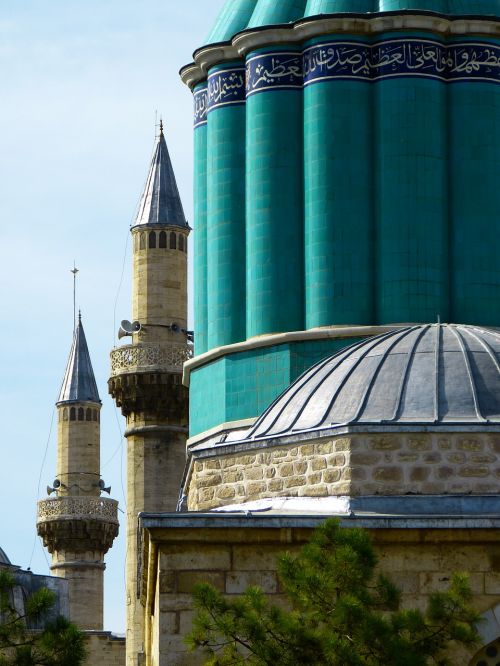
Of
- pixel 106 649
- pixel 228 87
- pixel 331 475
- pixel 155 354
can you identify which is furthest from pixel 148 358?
pixel 331 475

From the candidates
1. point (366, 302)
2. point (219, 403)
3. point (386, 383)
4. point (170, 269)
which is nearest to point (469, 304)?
point (366, 302)

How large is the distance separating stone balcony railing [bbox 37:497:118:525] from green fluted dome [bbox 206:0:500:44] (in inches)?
857

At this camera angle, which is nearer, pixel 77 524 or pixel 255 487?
pixel 255 487

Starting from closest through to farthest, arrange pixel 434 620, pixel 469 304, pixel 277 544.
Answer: pixel 434 620 < pixel 277 544 < pixel 469 304

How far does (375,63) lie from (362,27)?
39 centimetres

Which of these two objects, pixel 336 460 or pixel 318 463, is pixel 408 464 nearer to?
pixel 336 460

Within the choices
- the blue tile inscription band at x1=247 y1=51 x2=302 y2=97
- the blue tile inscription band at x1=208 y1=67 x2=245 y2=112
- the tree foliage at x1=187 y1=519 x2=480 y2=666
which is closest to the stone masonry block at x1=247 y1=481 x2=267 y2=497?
the tree foliage at x1=187 y1=519 x2=480 y2=666

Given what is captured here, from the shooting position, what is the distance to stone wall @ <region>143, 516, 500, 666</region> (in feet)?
47.7

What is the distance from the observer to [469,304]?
22.6 m

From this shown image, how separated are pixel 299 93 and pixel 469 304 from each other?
2856 millimetres

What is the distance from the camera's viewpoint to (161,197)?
122 feet

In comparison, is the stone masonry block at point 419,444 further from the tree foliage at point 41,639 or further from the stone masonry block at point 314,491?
the tree foliage at point 41,639

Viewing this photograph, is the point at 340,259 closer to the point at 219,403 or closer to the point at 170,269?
the point at 219,403

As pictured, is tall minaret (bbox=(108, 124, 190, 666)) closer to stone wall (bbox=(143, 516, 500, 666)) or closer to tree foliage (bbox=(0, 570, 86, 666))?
stone wall (bbox=(143, 516, 500, 666))
